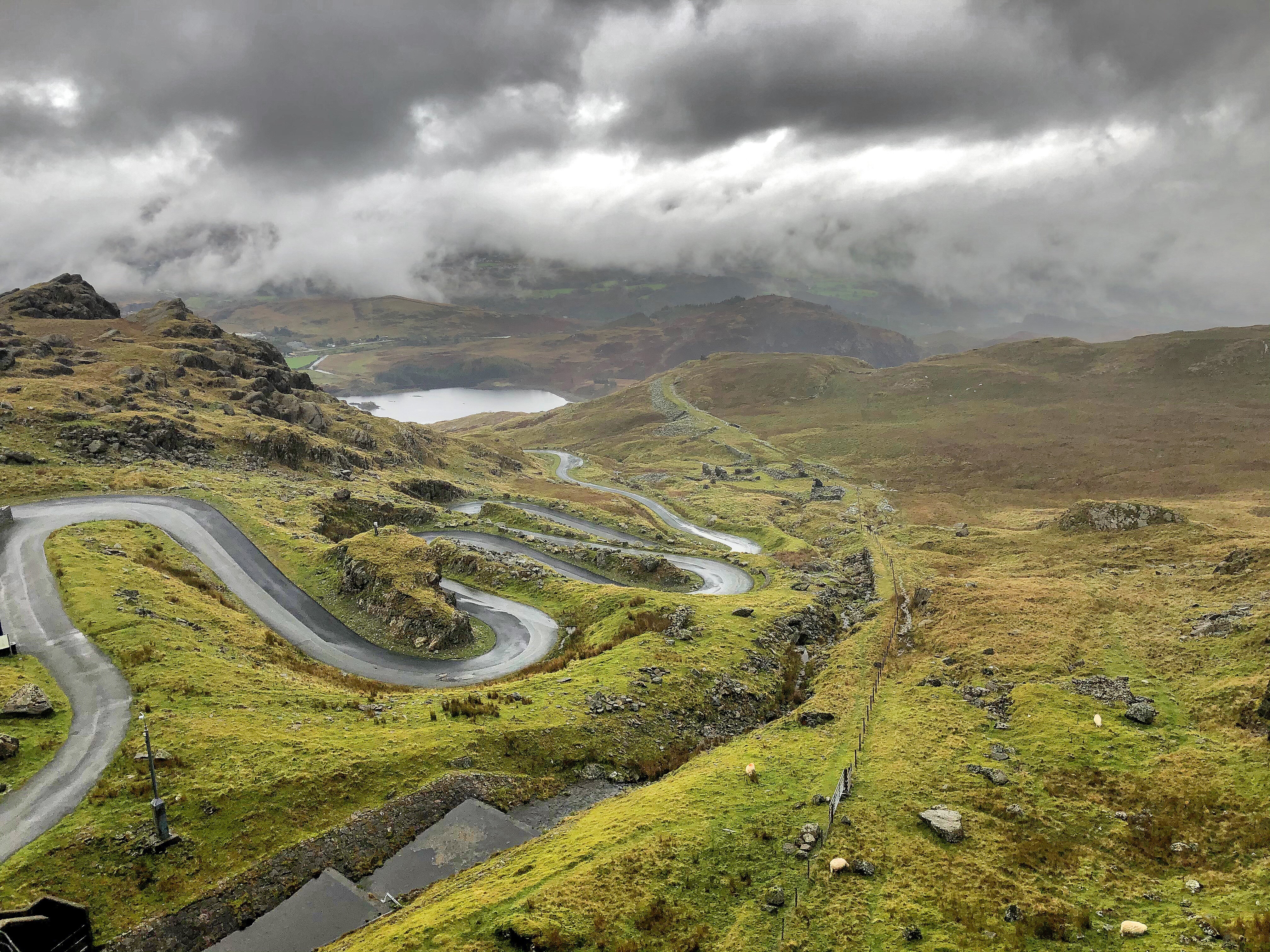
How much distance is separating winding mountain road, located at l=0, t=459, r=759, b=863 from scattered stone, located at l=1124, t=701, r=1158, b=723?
34048 millimetres

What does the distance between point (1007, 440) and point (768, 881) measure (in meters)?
151

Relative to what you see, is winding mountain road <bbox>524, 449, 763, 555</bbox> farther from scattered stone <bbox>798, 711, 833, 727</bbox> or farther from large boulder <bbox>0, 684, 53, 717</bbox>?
large boulder <bbox>0, 684, 53, 717</bbox>

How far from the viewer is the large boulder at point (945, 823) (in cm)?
2227

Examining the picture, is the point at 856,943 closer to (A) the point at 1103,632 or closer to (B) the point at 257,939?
(B) the point at 257,939

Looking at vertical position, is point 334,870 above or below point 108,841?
below

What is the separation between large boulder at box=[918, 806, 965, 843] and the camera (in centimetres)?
2227

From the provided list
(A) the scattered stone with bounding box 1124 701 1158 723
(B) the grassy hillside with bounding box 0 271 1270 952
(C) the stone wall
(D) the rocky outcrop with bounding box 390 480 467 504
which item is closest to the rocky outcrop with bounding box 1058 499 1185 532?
(B) the grassy hillside with bounding box 0 271 1270 952

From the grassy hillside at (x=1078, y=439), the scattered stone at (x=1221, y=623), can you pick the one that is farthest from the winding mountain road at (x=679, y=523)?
the scattered stone at (x=1221, y=623)

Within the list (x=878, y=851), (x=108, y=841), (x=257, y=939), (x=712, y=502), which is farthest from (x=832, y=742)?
(x=712, y=502)

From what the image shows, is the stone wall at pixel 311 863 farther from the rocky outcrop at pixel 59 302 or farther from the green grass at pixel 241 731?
the rocky outcrop at pixel 59 302

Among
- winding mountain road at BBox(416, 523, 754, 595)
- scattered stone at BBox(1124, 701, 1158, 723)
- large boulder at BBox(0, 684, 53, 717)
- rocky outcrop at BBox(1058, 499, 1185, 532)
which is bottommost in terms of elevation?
winding mountain road at BBox(416, 523, 754, 595)

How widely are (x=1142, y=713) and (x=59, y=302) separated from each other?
588 feet

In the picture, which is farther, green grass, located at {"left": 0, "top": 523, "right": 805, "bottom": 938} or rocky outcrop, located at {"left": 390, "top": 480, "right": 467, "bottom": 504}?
rocky outcrop, located at {"left": 390, "top": 480, "right": 467, "bottom": 504}

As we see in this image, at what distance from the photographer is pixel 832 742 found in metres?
30.7
